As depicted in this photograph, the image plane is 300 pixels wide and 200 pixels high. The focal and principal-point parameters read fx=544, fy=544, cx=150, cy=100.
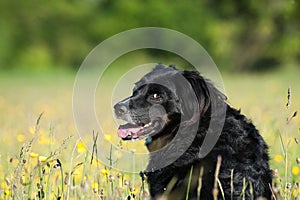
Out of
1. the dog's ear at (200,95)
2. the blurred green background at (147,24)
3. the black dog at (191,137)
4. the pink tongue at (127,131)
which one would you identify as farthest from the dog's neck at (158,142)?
the blurred green background at (147,24)

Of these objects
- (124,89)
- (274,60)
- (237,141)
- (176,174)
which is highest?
(274,60)

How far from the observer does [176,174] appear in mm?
3980

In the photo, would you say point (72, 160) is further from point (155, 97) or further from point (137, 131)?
point (155, 97)

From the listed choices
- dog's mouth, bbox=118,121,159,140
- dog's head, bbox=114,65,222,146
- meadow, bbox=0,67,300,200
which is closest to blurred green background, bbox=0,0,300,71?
meadow, bbox=0,67,300,200

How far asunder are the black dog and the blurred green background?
34925 millimetres

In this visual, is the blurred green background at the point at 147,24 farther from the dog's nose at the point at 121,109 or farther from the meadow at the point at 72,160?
the dog's nose at the point at 121,109

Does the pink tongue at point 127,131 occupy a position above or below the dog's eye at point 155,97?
below

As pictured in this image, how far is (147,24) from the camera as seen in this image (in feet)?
161

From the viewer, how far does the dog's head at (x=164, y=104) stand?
416cm

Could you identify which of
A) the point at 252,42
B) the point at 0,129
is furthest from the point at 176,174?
the point at 252,42

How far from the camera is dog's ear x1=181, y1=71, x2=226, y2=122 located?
4.09m

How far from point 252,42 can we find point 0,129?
124 ft

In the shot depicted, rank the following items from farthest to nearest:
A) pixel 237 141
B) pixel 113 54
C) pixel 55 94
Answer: pixel 113 54
pixel 55 94
pixel 237 141

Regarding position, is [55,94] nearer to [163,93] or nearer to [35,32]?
[163,93]
